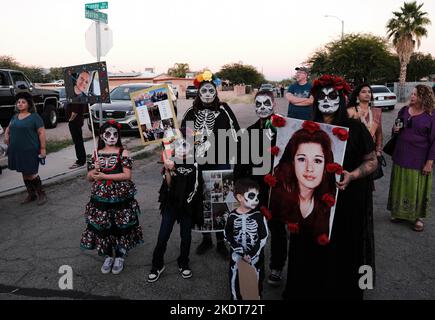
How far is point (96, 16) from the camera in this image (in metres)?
7.65

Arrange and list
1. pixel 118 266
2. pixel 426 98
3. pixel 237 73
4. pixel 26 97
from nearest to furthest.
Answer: pixel 118 266
pixel 426 98
pixel 26 97
pixel 237 73

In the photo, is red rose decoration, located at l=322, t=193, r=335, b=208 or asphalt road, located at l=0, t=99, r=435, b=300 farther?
asphalt road, located at l=0, t=99, r=435, b=300

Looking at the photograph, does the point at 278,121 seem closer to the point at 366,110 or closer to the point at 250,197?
the point at 250,197

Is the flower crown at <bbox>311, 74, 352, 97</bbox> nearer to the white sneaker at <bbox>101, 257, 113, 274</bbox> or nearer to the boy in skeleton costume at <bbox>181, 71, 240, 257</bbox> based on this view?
the boy in skeleton costume at <bbox>181, 71, 240, 257</bbox>

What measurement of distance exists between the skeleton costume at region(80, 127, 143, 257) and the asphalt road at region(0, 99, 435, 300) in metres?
0.33

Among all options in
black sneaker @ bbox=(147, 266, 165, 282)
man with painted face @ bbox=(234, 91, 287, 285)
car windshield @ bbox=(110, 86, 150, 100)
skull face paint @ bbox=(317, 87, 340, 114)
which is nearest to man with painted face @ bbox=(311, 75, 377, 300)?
skull face paint @ bbox=(317, 87, 340, 114)

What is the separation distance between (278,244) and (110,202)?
1.71m

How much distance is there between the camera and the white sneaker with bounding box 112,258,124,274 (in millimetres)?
3646

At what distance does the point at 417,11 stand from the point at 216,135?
3713 cm

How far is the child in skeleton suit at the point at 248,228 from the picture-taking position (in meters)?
2.86

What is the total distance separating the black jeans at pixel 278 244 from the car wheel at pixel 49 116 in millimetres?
12605

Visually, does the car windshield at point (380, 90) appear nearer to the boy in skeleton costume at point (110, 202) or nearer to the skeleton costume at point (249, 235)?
the boy in skeleton costume at point (110, 202)

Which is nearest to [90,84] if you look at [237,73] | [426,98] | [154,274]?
[154,274]
